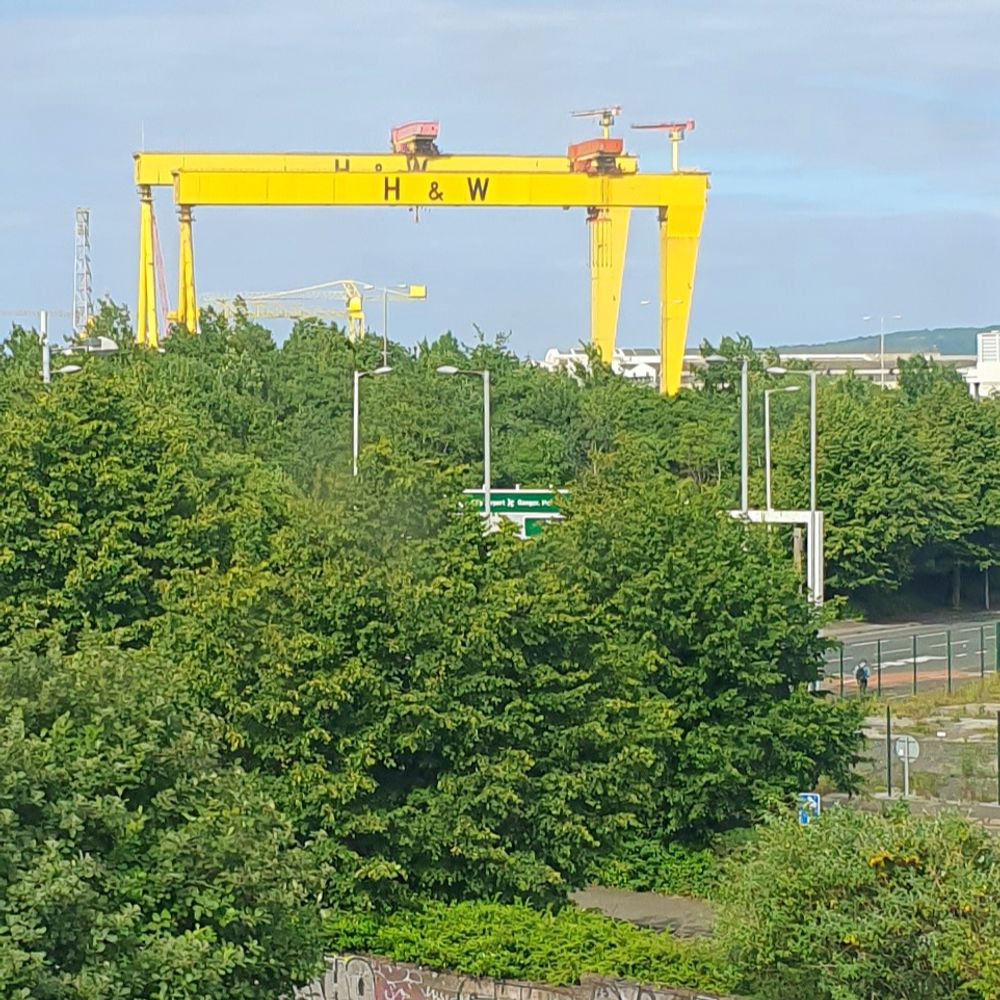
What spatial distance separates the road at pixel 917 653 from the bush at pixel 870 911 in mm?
24761

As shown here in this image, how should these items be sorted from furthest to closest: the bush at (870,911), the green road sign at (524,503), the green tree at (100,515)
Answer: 1. the green road sign at (524,503)
2. the green tree at (100,515)
3. the bush at (870,911)

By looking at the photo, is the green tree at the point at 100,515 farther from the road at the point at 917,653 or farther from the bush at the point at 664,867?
the road at the point at 917,653

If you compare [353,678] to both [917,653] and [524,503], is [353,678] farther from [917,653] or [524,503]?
[917,653]

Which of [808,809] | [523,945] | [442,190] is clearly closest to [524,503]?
[808,809]

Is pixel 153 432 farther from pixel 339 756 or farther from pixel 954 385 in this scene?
pixel 954 385

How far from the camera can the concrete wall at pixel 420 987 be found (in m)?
20.1

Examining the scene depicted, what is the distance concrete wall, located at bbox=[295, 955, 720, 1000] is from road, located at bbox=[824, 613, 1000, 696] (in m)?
23.2

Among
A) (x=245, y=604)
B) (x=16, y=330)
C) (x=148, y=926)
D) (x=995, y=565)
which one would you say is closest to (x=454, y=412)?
(x=16, y=330)

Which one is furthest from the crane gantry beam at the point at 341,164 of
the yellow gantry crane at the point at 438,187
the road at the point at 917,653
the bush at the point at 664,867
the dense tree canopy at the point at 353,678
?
the bush at the point at 664,867

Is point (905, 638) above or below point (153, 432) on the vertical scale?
below

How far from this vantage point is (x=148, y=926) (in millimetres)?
13953

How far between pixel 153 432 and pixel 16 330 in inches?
1592

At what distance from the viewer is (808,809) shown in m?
21.9

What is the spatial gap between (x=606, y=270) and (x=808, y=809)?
52845 millimetres
